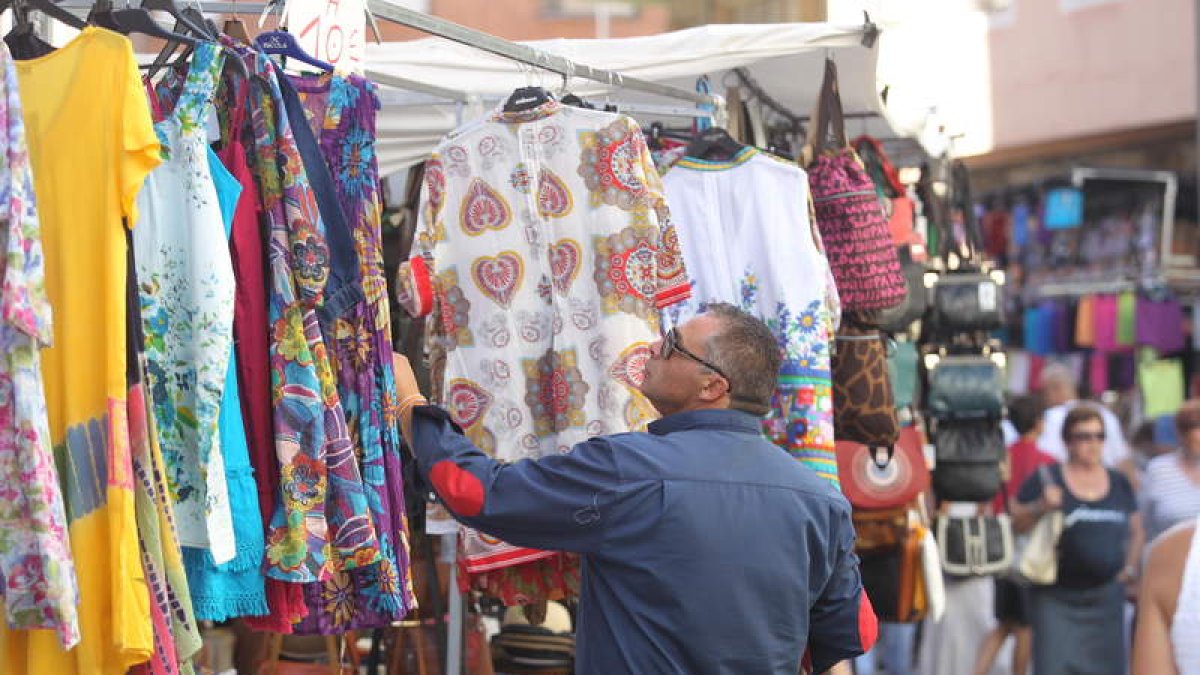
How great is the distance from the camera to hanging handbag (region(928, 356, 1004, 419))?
665cm

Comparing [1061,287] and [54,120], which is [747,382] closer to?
[54,120]

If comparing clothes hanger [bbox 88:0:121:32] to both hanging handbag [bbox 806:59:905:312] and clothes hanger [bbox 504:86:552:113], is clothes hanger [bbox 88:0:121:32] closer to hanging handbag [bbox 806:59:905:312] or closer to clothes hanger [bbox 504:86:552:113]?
clothes hanger [bbox 504:86:552:113]

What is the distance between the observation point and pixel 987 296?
21.9ft

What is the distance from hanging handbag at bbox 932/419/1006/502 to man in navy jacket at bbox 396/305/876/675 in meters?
3.51

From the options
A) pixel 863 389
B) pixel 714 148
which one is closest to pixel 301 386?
pixel 714 148

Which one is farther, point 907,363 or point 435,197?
point 907,363

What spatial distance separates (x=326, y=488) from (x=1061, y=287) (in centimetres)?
1129

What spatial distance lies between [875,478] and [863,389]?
0.72m

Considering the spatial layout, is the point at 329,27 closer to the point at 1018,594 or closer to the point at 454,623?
the point at 454,623

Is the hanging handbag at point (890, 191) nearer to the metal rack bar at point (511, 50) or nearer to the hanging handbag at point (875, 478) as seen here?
the hanging handbag at point (875, 478)

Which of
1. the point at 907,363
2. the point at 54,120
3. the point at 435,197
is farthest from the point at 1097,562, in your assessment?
the point at 54,120

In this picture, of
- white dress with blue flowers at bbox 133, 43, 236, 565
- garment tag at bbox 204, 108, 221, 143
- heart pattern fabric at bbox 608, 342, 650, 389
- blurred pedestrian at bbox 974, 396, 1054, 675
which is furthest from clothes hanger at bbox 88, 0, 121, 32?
blurred pedestrian at bbox 974, 396, 1054, 675

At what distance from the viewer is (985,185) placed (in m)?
18.5

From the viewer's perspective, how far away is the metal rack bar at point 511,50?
367 centimetres
